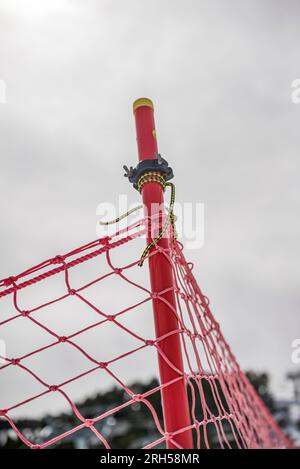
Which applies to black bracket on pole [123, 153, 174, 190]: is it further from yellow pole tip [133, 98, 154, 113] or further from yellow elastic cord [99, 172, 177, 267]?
yellow pole tip [133, 98, 154, 113]

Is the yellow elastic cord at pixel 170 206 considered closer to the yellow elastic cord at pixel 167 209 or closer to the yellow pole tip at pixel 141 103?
the yellow elastic cord at pixel 167 209

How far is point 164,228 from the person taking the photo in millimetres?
1819

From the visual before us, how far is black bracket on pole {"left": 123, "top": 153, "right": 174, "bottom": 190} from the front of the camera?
6.38 feet

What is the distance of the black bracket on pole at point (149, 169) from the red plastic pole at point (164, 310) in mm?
51

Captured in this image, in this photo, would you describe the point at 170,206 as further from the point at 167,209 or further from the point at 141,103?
the point at 141,103

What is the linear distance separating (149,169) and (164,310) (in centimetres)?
72

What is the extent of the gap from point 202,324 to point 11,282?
3.34 ft

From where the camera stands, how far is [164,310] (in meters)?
1.67

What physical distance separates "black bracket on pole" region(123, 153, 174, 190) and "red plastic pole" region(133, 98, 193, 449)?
5 centimetres

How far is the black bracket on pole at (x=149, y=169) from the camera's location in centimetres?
194

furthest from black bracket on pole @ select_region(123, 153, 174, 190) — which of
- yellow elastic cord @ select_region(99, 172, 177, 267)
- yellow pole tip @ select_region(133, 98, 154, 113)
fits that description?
yellow pole tip @ select_region(133, 98, 154, 113)

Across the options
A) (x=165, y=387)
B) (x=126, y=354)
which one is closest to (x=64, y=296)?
(x=126, y=354)
